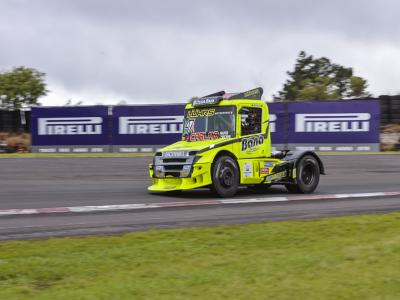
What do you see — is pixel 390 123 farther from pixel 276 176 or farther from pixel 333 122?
pixel 276 176

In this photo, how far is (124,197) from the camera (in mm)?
12977

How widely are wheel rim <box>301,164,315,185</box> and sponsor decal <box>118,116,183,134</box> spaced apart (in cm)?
1217

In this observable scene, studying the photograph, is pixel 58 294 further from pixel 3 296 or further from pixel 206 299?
pixel 206 299

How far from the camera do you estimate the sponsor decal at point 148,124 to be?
85.8 feet

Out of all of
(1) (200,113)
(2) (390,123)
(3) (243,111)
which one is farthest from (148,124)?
(3) (243,111)

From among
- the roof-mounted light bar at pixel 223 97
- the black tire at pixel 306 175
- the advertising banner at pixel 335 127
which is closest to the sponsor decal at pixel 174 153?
the roof-mounted light bar at pixel 223 97

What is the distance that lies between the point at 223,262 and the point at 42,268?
1.81 m

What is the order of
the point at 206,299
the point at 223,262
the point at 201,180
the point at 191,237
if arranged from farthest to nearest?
the point at 201,180, the point at 191,237, the point at 223,262, the point at 206,299

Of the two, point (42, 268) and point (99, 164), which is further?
point (99, 164)

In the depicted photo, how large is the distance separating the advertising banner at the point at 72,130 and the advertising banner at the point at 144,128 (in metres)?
0.47

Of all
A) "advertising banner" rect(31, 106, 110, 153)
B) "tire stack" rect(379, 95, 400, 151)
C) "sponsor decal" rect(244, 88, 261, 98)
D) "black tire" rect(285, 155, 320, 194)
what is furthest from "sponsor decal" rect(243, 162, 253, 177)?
"tire stack" rect(379, 95, 400, 151)

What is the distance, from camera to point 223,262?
257 inches

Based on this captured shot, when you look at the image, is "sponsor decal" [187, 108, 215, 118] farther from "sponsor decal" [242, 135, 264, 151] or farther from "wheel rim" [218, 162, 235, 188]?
"wheel rim" [218, 162, 235, 188]

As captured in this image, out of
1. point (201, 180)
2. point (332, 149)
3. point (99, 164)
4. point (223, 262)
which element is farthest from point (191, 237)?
point (332, 149)
